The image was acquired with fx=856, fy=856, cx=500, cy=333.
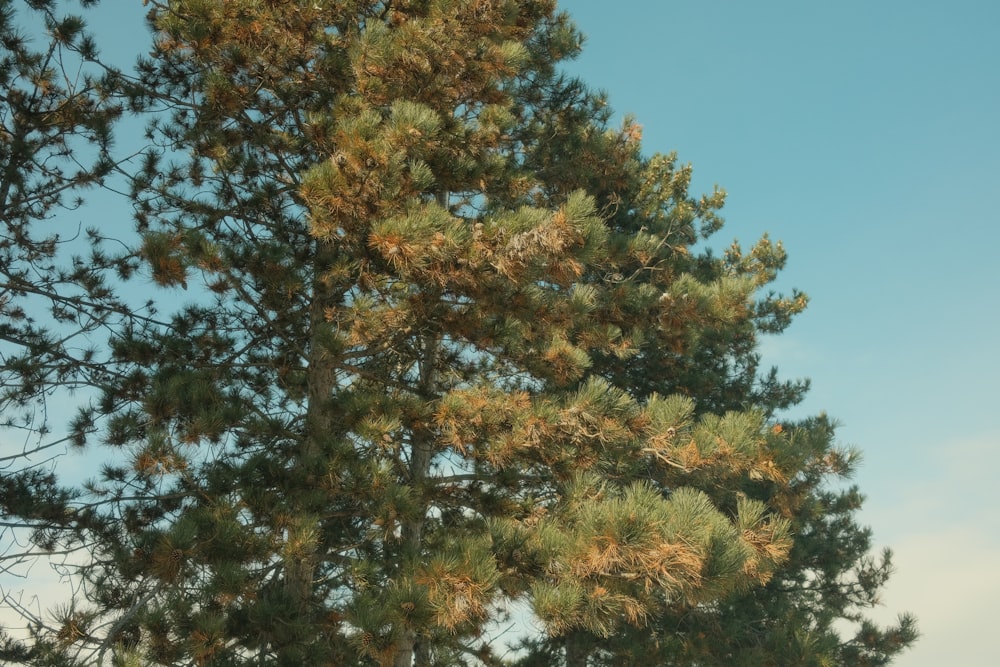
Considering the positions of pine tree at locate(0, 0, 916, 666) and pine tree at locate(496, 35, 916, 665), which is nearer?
pine tree at locate(0, 0, 916, 666)

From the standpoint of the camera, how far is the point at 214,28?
24.1 ft

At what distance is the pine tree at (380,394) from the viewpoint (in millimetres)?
5688

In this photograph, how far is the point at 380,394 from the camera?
24.1 ft

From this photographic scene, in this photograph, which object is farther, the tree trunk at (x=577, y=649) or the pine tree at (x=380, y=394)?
the tree trunk at (x=577, y=649)

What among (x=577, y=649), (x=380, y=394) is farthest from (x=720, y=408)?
(x=380, y=394)

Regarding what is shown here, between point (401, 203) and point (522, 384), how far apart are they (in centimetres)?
311

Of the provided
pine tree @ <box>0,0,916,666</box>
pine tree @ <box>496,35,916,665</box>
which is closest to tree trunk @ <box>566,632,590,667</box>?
pine tree @ <box>496,35,916,665</box>

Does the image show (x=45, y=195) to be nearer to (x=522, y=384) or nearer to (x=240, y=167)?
(x=240, y=167)

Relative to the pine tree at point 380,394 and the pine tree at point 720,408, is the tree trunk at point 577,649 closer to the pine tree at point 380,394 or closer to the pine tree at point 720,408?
the pine tree at point 720,408

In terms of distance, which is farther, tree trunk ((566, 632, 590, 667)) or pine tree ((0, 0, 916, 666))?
tree trunk ((566, 632, 590, 667))

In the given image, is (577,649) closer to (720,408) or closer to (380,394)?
(720,408)

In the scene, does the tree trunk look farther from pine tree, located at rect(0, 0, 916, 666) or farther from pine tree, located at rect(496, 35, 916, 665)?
pine tree, located at rect(0, 0, 916, 666)

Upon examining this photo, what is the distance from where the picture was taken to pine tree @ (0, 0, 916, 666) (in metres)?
5.69

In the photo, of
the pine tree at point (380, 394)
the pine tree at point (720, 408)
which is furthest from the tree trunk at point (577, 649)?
the pine tree at point (380, 394)
